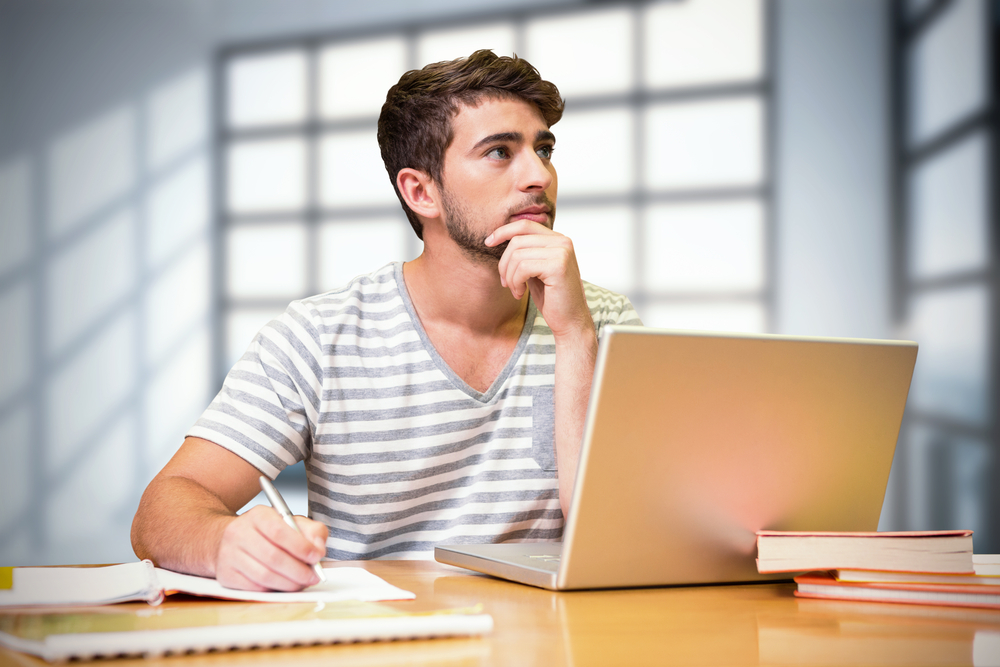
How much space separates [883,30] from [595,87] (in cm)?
161

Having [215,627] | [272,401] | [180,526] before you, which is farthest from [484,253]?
[215,627]

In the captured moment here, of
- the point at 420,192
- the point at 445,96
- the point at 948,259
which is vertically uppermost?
the point at 948,259

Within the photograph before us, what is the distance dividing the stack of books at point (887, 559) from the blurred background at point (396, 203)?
12.1 feet

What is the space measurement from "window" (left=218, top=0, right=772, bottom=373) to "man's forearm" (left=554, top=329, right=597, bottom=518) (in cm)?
346

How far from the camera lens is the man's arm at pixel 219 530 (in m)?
0.74

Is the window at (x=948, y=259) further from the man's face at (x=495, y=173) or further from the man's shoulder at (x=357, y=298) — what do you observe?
the man's shoulder at (x=357, y=298)

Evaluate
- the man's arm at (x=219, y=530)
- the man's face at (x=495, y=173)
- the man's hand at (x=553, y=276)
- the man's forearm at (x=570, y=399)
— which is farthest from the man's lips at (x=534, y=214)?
the man's arm at (x=219, y=530)

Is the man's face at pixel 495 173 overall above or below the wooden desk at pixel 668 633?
above

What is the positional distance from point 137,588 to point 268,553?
11 centimetres

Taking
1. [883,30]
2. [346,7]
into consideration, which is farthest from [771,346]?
[346,7]

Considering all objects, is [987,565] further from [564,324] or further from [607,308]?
[607,308]

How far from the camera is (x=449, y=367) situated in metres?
1.35

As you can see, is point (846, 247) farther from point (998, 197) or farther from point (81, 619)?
point (81, 619)

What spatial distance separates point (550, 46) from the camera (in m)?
4.87
